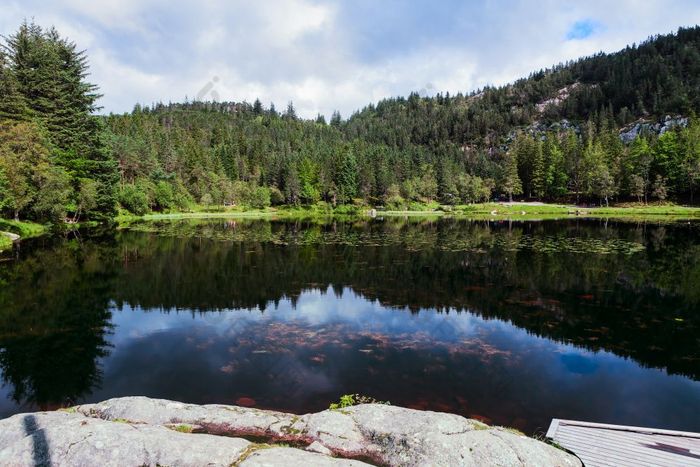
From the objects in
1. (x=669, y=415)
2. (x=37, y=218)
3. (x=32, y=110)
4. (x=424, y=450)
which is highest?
(x=32, y=110)

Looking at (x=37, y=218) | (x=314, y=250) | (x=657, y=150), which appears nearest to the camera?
(x=314, y=250)

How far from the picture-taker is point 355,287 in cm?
2722

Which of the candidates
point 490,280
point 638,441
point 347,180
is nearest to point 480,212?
A: point 347,180

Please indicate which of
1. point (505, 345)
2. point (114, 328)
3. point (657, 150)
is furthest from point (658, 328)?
point (657, 150)

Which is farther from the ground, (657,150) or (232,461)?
(657,150)

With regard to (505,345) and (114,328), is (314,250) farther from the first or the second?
(505,345)

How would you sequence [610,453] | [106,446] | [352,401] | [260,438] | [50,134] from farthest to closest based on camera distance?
[50,134]
[352,401]
[260,438]
[610,453]
[106,446]

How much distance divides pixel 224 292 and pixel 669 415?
2219cm

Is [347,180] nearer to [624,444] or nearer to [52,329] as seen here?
[52,329]

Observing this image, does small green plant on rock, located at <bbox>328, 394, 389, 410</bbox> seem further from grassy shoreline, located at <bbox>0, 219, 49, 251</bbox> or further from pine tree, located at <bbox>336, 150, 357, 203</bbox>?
pine tree, located at <bbox>336, 150, 357, 203</bbox>

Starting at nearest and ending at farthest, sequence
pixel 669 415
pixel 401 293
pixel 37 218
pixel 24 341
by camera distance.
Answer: pixel 669 415, pixel 24 341, pixel 401 293, pixel 37 218

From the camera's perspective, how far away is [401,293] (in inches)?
1003

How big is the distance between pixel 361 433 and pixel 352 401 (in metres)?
3.20

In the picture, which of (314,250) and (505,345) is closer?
(505,345)
